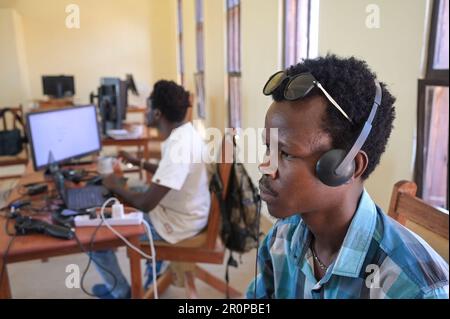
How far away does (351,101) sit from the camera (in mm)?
519

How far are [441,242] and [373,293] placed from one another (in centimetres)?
20

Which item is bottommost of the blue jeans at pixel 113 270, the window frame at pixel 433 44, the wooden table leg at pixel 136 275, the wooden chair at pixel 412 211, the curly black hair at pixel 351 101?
the blue jeans at pixel 113 270

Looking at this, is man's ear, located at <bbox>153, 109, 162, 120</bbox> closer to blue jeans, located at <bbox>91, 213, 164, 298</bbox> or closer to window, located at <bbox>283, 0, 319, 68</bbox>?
blue jeans, located at <bbox>91, 213, 164, 298</bbox>

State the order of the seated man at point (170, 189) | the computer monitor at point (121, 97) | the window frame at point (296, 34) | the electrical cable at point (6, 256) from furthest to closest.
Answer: the computer monitor at point (121, 97) → the seated man at point (170, 189) → the electrical cable at point (6, 256) → the window frame at point (296, 34)

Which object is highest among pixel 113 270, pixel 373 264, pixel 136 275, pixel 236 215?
pixel 373 264

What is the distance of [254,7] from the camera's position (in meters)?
0.70

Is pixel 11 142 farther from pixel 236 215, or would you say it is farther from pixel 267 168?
pixel 267 168

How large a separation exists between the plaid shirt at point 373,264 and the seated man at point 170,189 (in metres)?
0.73

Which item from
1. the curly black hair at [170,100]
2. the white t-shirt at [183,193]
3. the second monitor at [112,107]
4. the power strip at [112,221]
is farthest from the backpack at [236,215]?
the second monitor at [112,107]

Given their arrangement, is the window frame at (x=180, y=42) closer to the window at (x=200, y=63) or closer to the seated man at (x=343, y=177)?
the window at (x=200, y=63)

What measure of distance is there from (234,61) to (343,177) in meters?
0.43

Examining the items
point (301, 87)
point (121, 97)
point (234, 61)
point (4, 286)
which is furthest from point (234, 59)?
point (121, 97)

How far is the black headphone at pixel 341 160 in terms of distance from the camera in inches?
20.3

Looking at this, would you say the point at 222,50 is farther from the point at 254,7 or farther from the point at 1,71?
the point at 1,71
